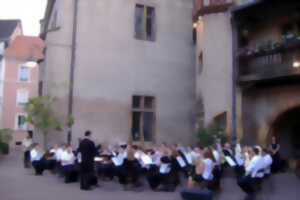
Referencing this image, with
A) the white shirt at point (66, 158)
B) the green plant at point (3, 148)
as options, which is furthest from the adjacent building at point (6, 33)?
the white shirt at point (66, 158)

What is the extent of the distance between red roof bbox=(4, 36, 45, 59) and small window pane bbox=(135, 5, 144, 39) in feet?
73.9

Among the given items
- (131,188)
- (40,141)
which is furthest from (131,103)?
(131,188)

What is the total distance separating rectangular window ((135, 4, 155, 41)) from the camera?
19.7 metres

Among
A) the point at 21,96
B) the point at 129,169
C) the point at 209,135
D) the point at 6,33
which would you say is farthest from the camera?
the point at 6,33

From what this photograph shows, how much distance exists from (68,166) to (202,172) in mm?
5150

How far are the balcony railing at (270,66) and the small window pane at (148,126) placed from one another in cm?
627

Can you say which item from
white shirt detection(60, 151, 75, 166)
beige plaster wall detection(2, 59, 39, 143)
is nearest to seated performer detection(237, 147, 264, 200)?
white shirt detection(60, 151, 75, 166)

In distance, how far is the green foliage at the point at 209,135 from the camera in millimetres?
14625

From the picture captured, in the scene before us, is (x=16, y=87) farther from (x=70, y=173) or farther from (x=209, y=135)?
(x=209, y=135)

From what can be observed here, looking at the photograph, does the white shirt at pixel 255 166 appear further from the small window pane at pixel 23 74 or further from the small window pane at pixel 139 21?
the small window pane at pixel 23 74

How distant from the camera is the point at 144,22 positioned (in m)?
19.7

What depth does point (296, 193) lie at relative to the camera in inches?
405

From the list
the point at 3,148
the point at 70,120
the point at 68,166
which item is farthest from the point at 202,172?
the point at 3,148

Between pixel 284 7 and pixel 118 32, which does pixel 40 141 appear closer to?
pixel 118 32
